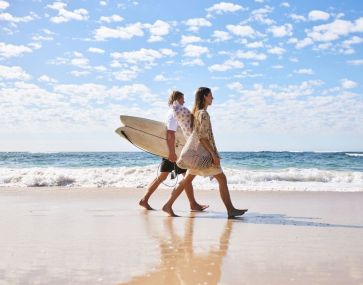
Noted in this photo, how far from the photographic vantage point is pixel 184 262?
3672mm

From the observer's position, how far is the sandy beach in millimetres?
3299

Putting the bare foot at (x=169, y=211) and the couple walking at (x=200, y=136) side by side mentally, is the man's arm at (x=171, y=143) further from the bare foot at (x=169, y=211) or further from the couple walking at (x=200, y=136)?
the bare foot at (x=169, y=211)

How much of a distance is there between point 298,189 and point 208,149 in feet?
17.3

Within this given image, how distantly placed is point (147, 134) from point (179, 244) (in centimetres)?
349

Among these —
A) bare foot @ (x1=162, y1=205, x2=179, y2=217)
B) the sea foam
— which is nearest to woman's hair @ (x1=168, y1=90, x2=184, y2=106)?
bare foot @ (x1=162, y1=205, x2=179, y2=217)

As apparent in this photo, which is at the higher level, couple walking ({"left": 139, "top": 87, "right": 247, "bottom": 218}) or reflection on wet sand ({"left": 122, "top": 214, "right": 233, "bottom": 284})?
couple walking ({"left": 139, "top": 87, "right": 247, "bottom": 218})

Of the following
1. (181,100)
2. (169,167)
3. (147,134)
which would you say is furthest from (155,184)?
(181,100)

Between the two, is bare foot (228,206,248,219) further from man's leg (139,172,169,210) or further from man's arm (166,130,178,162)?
man's leg (139,172,169,210)

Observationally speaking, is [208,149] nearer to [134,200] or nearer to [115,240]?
[115,240]

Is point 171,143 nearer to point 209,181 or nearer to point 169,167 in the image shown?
point 169,167

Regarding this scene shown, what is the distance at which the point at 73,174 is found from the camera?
13445 mm

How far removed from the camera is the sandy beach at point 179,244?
330cm

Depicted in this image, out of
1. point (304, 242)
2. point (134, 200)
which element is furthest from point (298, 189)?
point (304, 242)

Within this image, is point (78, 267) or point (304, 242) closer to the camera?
point (78, 267)
